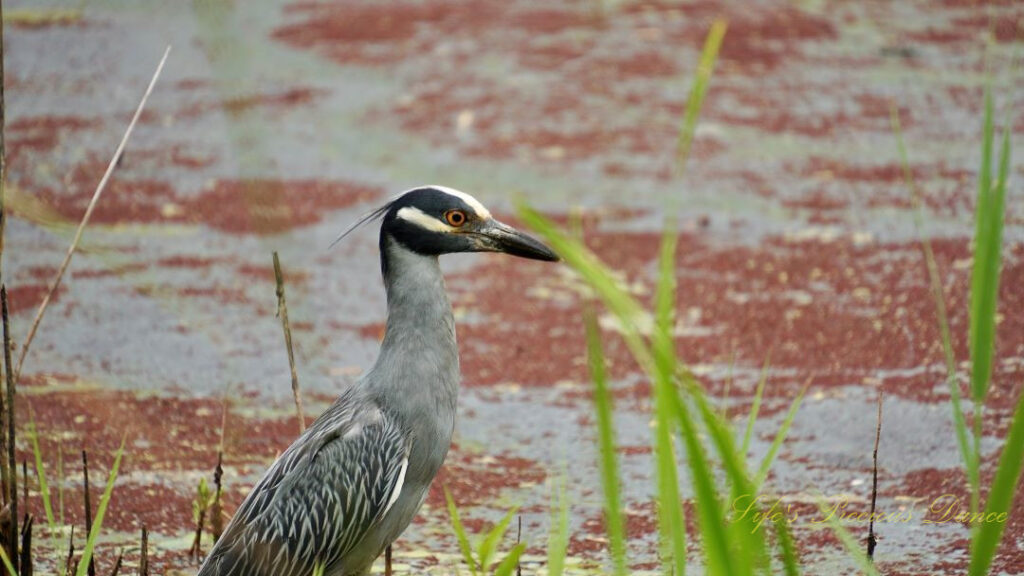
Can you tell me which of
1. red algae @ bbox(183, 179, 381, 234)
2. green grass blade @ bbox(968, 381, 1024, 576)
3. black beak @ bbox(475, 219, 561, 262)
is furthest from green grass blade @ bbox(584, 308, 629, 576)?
red algae @ bbox(183, 179, 381, 234)

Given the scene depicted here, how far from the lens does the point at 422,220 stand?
3748mm

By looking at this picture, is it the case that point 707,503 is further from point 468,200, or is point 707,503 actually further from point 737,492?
point 468,200

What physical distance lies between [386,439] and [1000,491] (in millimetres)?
1991

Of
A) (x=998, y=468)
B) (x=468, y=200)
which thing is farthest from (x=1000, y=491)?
(x=468, y=200)

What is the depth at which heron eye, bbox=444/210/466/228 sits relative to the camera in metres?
3.75

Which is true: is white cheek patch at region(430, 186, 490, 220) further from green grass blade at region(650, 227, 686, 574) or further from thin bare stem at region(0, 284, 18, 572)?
green grass blade at region(650, 227, 686, 574)

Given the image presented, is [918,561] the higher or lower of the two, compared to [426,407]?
lower

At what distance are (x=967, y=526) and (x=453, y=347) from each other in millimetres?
1699

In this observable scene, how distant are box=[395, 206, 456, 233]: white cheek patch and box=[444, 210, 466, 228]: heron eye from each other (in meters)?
0.02

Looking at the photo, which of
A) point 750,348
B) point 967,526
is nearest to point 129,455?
point 750,348

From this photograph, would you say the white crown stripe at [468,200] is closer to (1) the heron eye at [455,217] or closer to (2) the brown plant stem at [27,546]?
(1) the heron eye at [455,217]

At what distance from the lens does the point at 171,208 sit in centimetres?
729

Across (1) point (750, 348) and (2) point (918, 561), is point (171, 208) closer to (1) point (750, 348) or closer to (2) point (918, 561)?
(1) point (750, 348)

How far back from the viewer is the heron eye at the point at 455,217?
3750mm
